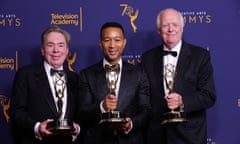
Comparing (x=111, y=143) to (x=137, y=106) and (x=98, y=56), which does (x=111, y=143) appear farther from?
(x=98, y=56)

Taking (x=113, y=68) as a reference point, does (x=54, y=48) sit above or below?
above

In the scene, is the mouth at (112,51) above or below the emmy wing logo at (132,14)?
below

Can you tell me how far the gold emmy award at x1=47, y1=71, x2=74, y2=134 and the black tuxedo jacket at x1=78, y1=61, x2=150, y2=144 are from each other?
108mm

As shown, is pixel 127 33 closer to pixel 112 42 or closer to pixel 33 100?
pixel 112 42

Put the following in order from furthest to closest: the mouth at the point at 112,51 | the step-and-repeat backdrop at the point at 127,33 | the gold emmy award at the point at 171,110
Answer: the step-and-repeat backdrop at the point at 127,33, the mouth at the point at 112,51, the gold emmy award at the point at 171,110

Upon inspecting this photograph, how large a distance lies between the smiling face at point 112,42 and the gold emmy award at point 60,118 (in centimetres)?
29

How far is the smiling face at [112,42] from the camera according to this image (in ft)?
9.51

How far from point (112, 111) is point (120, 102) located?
0.54ft

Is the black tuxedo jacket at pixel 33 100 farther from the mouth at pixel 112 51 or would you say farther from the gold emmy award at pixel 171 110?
the gold emmy award at pixel 171 110

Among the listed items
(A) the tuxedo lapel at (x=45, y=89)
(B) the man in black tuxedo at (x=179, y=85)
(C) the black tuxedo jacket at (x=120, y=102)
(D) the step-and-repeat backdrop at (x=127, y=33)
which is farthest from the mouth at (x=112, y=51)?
(D) the step-and-repeat backdrop at (x=127, y=33)

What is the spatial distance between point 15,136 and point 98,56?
0.83 meters

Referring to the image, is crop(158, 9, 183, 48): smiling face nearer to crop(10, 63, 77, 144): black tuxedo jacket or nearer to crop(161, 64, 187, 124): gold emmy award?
crop(161, 64, 187, 124): gold emmy award

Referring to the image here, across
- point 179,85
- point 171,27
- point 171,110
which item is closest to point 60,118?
point 171,110

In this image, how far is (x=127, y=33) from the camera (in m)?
3.67
